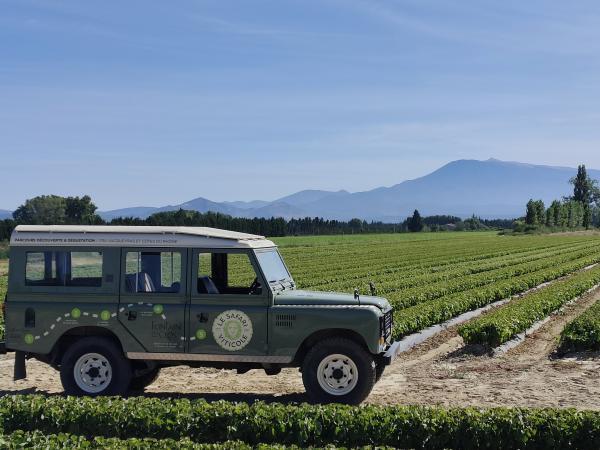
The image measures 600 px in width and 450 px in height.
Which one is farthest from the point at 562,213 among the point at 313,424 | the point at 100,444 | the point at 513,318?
the point at 100,444

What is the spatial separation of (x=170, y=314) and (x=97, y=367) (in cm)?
145

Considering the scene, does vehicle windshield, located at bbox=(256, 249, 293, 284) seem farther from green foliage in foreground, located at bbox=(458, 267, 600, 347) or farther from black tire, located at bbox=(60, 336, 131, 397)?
green foliage in foreground, located at bbox=(458, 267, 600, 347)

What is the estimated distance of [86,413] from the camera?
8.84m

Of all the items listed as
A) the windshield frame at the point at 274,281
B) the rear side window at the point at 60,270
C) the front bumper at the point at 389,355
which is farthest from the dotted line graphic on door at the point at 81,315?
the front bumper at the point at 389,355

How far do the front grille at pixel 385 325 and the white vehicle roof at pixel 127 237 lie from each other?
2.15m

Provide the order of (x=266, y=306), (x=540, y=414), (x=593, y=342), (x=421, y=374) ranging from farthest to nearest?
(x=593, y=342)
(x=421, y=374)
(x=266, y=306)
(x=540, y=414)

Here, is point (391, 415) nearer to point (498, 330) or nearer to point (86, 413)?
point (86, 413)

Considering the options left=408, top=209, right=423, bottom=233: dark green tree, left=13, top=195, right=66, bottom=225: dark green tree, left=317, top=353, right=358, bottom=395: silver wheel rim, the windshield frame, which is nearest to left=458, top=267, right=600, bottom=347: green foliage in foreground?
the windshield frame

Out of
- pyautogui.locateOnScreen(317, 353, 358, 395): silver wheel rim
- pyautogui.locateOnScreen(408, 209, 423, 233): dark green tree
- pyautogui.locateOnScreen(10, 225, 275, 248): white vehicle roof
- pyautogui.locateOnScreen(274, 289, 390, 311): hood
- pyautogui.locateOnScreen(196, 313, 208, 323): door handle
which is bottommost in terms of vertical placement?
pyautogui.locateOnScreen(317, 353, 358, 395): silver wheel rim

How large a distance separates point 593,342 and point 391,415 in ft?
26.5

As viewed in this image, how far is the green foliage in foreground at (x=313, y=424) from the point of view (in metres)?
8.23

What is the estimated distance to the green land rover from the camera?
10203 millimetres

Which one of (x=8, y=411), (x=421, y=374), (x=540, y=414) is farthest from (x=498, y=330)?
(x=8, y=411)

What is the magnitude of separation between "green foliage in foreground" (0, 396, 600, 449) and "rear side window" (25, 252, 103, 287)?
7.17 feet
